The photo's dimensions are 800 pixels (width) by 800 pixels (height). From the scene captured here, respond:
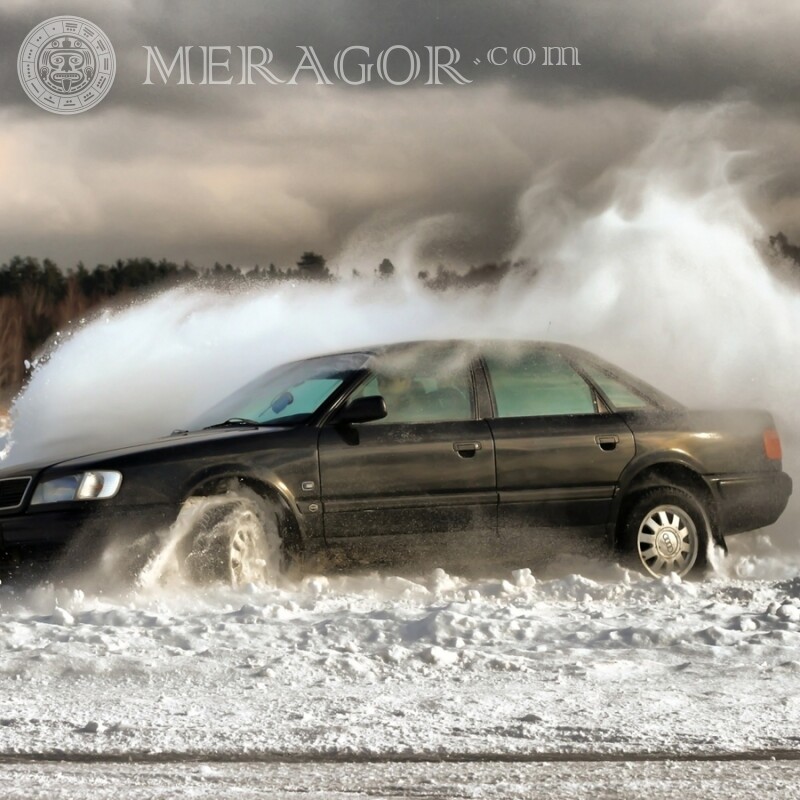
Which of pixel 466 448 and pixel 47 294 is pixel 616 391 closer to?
pixel 466 448

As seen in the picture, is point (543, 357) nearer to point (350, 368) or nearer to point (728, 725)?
point (350, 368)

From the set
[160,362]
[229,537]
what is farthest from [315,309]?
[229,537]

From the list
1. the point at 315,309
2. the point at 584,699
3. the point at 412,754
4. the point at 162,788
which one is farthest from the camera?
the point at 315,309

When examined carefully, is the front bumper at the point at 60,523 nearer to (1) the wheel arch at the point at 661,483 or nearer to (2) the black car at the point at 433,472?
(2) the black car at the point at 433,472

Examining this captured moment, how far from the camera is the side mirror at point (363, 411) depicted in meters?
8.16

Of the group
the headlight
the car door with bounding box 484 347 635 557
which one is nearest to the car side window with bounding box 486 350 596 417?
the car door with bounding box 484 347 635 557

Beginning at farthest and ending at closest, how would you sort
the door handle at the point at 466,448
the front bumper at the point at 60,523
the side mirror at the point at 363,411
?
the door handle at the point at 466,448 → the side mirror at the point at 363,411 → the front bumper at the point at 60,523

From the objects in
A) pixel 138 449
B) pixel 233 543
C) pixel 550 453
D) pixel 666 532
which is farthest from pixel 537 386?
pixel 138 449

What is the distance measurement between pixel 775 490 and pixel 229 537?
348 cm

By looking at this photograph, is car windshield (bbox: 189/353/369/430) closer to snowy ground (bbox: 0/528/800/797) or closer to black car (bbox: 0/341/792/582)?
black car (bbox: 0/341/792/582)

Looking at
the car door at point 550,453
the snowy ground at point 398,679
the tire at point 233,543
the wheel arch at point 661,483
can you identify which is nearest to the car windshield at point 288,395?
the tire at point 233,543

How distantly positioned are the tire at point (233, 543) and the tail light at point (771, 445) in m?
3.18

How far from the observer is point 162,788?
4457 mm

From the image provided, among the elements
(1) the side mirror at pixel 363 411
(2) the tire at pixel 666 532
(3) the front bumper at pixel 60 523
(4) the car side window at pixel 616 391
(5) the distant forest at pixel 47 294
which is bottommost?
(2) the tire at pixel 666 532
